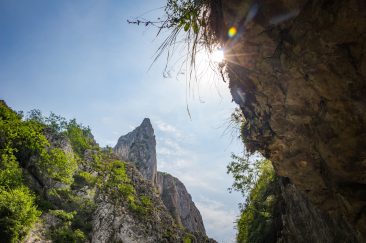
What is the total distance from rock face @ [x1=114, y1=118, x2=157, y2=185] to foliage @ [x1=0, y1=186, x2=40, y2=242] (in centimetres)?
7324

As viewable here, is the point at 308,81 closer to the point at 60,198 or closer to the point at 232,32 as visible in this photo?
the point at 232,32

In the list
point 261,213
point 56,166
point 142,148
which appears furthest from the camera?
point 142,148

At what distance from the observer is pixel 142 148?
347 ft

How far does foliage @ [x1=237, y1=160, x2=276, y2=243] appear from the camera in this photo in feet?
50.3

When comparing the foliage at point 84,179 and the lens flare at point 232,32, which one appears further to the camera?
the foliage at point 84,179

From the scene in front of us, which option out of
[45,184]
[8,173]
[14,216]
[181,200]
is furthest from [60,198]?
[181,200]

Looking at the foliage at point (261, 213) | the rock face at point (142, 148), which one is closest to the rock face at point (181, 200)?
the rock face at point (142, 148)

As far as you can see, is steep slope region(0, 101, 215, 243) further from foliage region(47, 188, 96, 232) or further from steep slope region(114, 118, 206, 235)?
steep slope region(114, 118, 206, 235)

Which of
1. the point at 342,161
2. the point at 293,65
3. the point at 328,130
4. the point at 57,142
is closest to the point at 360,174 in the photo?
the point at 342,161

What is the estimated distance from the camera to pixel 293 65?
14.8 feet

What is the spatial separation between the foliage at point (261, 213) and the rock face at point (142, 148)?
75.1 m

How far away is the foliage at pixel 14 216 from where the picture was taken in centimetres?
1790

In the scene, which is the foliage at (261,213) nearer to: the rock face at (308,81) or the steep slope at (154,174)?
the rock face at (308,81)

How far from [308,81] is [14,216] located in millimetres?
20871
